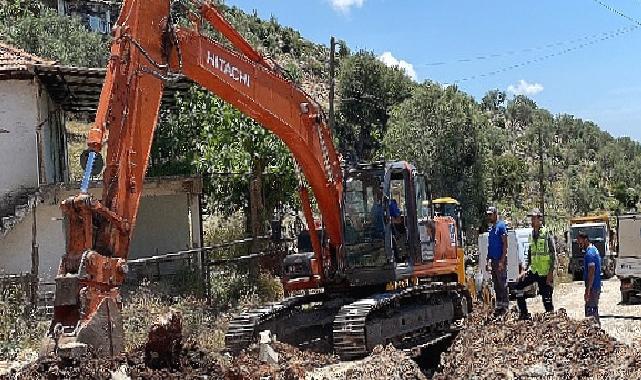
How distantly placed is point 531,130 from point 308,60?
3032cm

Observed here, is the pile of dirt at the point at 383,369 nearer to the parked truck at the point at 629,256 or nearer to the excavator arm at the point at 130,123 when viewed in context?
the excavator arm at the point at 130,123

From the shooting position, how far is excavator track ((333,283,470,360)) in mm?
11219

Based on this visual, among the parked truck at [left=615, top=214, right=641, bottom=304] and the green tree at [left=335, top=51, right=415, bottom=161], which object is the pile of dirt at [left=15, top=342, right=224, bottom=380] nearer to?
the parked truck at [left=615, top=214, right=641, bottom=304]

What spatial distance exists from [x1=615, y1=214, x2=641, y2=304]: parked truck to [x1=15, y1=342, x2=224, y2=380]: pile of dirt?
15.0 metres

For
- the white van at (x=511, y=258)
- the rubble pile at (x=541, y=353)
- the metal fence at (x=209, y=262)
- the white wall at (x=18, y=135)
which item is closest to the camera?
the rubble pile at (x=541, y=353)

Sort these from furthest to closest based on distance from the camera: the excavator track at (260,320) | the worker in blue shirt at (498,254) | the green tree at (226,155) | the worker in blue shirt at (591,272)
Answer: the green tree at (226,155) → the worker in blue shirt at (498,254) → the worker in blue shirt at (591,272) → the excavator track at (260,320)

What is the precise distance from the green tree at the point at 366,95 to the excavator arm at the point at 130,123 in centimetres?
4190

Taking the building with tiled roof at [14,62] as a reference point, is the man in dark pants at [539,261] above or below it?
below

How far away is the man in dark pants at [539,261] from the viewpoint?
12.2 meters

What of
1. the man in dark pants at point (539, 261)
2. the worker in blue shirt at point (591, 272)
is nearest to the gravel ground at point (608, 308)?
the worker in blue shirt at point (591, 272)

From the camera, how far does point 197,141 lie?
81.7ft

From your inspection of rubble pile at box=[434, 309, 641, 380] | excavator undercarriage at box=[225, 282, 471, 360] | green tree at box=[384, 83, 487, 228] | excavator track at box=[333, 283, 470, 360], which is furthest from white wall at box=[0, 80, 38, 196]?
green tree at box=[384, 83, 487, 228]

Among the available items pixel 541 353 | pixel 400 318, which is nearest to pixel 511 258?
pixel 400 318

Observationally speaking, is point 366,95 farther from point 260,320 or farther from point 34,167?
point 260,320
